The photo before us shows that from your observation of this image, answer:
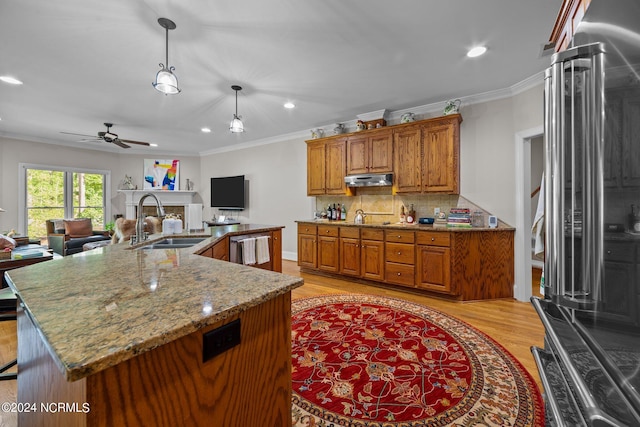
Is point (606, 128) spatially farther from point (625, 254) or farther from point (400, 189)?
point (400, 189)

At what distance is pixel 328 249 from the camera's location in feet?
14.5

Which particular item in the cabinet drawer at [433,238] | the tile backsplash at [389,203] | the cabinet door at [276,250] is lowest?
the cabinet door at [276,250]

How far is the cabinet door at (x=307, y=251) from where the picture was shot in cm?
457

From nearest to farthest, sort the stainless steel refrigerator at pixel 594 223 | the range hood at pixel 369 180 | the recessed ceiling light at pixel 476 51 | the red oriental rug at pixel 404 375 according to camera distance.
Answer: the stainless steel refrigerator at pixel 594 223, the red oriental rug at pixel 404 375, the recessed ceiling light at pixel 476 51, the range hood at pixel 369 180

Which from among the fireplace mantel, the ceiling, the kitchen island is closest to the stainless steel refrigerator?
the kitchen island

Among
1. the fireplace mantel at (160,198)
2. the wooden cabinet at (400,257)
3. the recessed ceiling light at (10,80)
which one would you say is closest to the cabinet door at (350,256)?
the wooden cabinet at (400,257)

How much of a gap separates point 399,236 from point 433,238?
1.43 feet

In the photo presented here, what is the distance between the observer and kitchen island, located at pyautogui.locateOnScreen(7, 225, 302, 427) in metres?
0.63

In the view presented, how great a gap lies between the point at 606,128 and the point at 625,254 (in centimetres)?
30

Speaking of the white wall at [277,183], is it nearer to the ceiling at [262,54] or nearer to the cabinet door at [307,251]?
the cabinet door at [307,251]

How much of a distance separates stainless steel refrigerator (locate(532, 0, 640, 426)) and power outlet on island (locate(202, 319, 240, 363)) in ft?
2.80

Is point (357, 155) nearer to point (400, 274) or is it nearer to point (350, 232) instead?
point (350, 232)

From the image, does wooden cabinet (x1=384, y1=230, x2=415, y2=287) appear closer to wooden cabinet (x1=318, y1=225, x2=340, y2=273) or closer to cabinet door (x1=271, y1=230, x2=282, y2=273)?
wooden cabinet (x1=318, y1=225, x2=340, y2=273)

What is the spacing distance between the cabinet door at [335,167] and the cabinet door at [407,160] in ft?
2.90
